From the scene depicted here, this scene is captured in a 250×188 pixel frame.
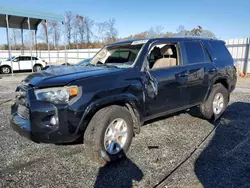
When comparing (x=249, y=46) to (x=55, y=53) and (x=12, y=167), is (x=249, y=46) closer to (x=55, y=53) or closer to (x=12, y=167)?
(x=12, y=167)

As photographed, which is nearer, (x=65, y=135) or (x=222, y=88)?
(x=65, y=135)

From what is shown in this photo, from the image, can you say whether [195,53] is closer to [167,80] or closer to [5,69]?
[167,80]

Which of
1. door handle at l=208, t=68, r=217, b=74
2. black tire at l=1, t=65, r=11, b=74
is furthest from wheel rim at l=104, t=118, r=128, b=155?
black tire at l=1, t=65, r=11, b=74

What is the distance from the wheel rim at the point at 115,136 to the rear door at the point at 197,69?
1.74 m

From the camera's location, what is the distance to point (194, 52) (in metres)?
4.77

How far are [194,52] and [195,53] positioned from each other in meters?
0.03

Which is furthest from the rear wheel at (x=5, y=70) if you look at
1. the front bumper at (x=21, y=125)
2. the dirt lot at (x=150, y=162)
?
the front bumper at (x=21, y=125)

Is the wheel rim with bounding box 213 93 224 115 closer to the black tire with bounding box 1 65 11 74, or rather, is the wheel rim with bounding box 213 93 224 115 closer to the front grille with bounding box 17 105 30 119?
the front grille with bounding box 17 105 30 119

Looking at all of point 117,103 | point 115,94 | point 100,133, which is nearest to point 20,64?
point 117,103

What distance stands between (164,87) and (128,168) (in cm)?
156

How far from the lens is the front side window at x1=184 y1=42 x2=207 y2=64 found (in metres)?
4.63

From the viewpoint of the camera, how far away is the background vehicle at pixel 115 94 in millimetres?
2918

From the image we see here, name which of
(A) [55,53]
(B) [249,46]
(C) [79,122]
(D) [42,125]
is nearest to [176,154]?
(C) [79,122]

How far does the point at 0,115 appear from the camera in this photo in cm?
577
